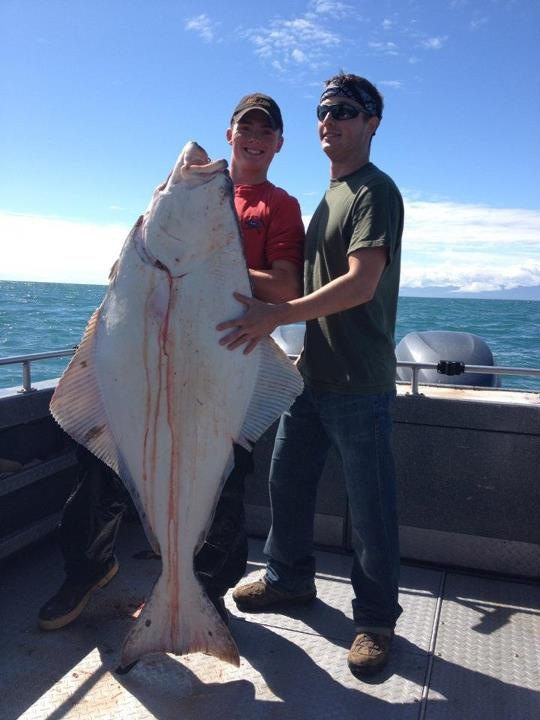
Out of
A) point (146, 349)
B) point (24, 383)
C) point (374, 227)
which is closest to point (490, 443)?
point (374, 227)

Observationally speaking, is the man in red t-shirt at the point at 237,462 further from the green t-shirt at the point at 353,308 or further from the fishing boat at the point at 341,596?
the fishing boat at the point at 341,596

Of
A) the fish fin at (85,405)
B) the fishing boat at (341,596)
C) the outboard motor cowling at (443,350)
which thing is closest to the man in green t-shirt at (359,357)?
the fishing boat at (341,596)

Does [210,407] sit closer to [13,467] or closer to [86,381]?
[86,381]

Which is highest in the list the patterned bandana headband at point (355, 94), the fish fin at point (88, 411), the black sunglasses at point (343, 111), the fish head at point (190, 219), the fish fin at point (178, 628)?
the patterned bandana headband at point (355, 94)

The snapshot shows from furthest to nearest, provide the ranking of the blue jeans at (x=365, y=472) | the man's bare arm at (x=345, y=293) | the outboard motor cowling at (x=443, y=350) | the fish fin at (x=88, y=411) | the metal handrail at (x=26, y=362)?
the outboard motor cowling at (x=443, y=350) < the metal handrail at (x=26, y=362) < the blue jeans at (x=365, y=472) < the man's bare arm at (x=345, y=293) < the fish fin at (x=88, y=411)

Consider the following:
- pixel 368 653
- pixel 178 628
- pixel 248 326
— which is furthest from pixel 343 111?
pixel 368 653

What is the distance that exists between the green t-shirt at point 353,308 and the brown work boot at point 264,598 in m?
1.04

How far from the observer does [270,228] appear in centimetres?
264

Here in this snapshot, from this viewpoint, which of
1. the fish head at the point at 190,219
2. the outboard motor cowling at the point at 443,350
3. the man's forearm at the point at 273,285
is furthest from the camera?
the outboard motor cowling at the point at 443,350

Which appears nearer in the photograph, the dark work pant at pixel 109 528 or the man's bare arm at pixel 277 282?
the man's bare arm at pixel 277 282

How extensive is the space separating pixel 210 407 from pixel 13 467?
1590 mm

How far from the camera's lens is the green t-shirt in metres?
2.58

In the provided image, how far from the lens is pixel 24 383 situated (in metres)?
3.40

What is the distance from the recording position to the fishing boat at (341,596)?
2.47 meters
